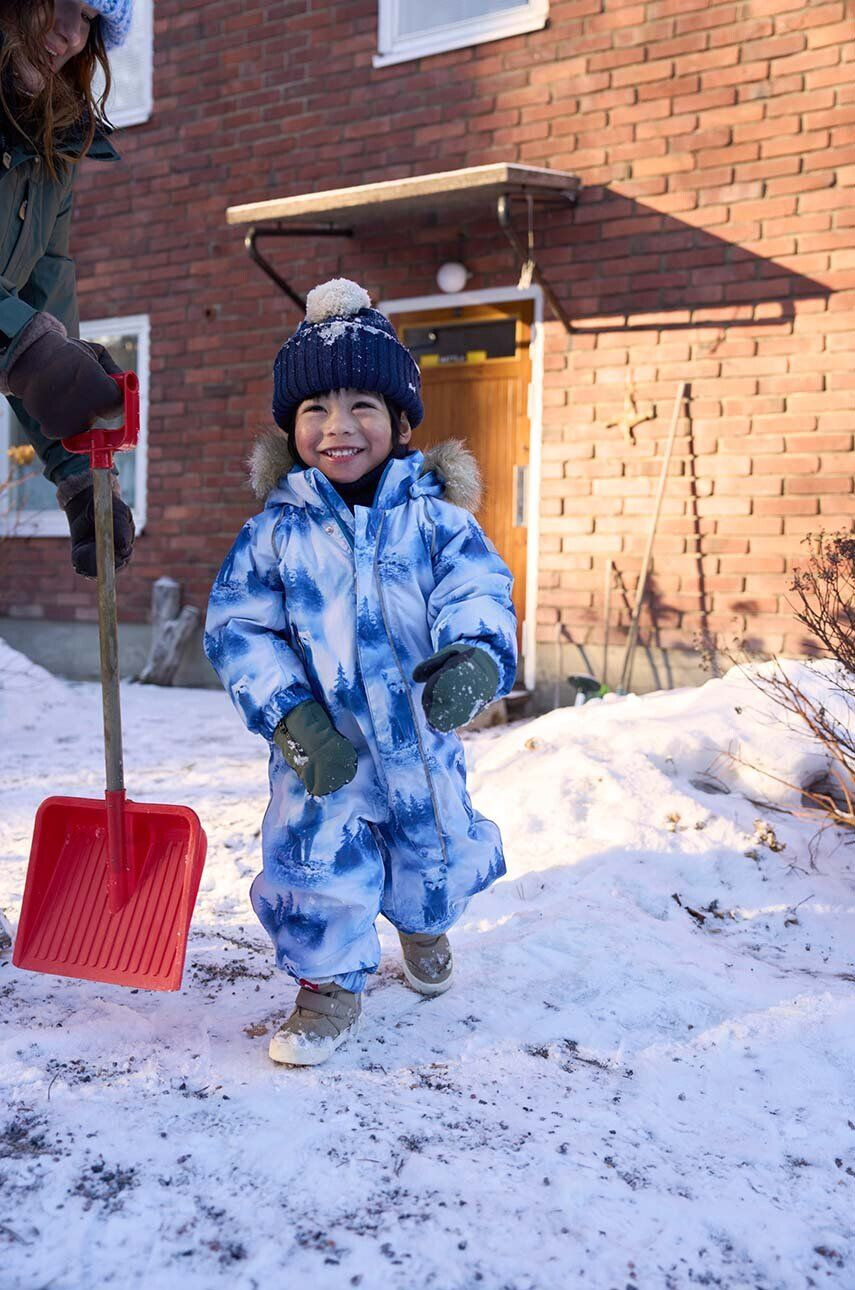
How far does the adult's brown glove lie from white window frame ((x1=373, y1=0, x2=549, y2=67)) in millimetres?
5642

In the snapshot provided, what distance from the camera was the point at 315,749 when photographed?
196 centimetres

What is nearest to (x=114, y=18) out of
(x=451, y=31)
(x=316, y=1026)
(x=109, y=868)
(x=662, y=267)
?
(x=109, y=868)

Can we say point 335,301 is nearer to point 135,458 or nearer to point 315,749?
point 315,749

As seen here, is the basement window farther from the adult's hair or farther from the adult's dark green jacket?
the adult's hair

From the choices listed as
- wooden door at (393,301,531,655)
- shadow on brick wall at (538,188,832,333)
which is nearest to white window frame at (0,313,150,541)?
wooden door at (393,301,531,655)

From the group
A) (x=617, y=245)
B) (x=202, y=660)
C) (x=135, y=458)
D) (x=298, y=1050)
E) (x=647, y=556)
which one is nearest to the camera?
(x=298, y=1050)

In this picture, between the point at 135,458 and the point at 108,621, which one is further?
the point at 135,458

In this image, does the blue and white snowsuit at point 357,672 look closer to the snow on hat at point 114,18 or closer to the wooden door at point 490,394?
the snow on hat at point 114,18

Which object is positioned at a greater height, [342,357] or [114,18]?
[114,18]

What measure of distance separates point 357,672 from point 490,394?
5.04 metres

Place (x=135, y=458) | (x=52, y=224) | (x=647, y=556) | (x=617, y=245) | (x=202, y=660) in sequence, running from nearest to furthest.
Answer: (x=52, y=224) < (x=647, y=556) < (x=617, y=245) < (x=202, y=660) < (x=135, y=458)

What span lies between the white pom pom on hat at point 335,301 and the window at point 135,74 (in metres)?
6.93

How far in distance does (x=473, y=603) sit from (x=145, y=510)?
6671 mm

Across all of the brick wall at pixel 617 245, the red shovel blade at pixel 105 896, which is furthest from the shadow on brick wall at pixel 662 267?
the red shovel blade at pixel 105 896
